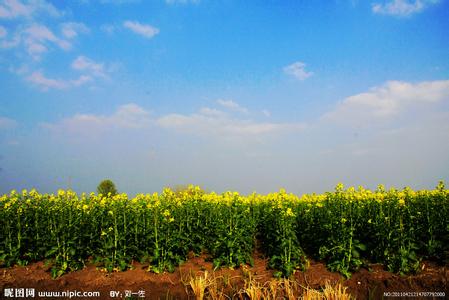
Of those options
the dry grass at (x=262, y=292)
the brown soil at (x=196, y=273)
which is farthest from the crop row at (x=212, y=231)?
Answer: the dry grass at (x=262, y=292)

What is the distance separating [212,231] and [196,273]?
191cm

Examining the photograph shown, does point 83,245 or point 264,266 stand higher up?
point 83,245

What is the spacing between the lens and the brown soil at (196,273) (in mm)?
8016

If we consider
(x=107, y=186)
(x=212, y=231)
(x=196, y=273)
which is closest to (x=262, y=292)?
(x=196, y=273)

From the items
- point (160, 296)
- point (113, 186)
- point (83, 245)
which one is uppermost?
point (113, 186)

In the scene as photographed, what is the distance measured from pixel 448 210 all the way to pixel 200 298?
7.76 meters

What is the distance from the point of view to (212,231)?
35.9ft

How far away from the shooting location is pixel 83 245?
1010cm

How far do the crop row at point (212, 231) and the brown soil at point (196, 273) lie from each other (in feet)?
0.94

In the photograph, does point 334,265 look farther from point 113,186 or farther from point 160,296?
point 113,186

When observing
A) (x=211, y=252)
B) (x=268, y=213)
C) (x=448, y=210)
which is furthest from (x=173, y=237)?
(x=448, y=210)

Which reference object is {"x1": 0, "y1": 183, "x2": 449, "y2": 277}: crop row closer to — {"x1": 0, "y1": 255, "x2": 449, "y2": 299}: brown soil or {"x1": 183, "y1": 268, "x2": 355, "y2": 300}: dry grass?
{"x1": 0, "y1": 255, "x2": 449, "y2": 299}: brown soil

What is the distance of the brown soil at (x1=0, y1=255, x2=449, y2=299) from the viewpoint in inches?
316

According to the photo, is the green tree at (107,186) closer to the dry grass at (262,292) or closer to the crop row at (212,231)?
the crop row at (212,231)
